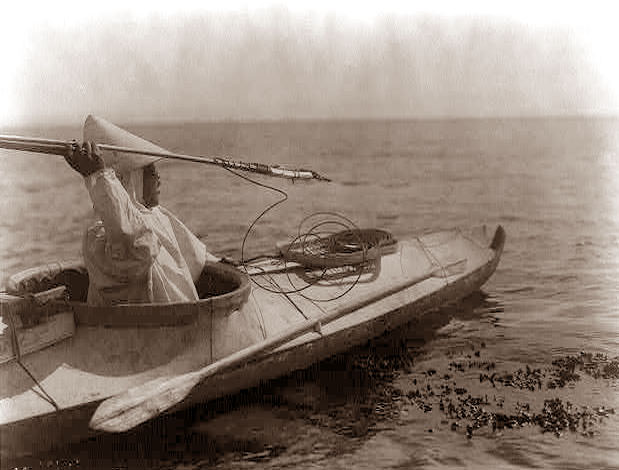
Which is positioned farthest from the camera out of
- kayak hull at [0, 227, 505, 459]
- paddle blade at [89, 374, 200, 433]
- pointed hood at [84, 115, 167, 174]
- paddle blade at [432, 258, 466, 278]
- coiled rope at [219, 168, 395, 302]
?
paddle blade at [432, 258, 466, 278]

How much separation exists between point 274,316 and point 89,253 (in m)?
2.59

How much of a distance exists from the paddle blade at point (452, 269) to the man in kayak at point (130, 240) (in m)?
4.54

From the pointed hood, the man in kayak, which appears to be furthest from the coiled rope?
the pointed hood

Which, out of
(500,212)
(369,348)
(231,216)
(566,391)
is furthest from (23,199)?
(566,391)

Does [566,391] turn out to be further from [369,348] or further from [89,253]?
[89,253]

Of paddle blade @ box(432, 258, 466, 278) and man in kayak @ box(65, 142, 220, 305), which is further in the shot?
paddle blade @ box(432, 258, 466, 278)

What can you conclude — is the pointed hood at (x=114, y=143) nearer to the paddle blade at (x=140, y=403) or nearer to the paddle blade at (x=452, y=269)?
the paddle blade at (x=140, y=403)

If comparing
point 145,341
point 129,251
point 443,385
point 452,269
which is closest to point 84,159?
point 129,251

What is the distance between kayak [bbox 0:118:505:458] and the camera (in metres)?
6.48

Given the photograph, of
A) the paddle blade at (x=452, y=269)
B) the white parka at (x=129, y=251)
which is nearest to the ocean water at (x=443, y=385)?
the paddle blade at (x=452, y=269)

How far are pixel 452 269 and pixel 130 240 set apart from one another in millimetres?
6409

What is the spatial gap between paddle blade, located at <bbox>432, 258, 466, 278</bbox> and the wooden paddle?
4.04 metres

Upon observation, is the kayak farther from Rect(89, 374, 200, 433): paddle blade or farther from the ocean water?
the ocean water

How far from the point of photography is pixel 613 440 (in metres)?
7.64
